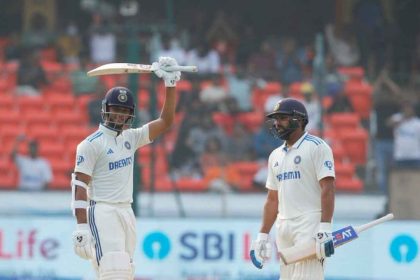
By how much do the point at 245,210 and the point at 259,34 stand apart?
6.35 m

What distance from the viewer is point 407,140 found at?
1534cm

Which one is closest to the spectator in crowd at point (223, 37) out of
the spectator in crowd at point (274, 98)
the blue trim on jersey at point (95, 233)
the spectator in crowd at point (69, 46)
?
the spectator in crowd at point (69, 46)

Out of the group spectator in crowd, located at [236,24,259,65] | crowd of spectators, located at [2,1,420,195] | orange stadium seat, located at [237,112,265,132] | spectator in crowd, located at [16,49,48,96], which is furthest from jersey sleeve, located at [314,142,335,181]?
spectator in crowd, located at [236,24,259,65]

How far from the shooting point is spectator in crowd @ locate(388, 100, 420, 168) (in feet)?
49.8

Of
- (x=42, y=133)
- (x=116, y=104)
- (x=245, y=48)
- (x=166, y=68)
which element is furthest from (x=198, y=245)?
(x=245, y=48)

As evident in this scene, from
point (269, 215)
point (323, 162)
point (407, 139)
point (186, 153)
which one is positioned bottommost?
point (269, 215)

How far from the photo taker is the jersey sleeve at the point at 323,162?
855 cm

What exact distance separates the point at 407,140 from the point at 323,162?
696cm

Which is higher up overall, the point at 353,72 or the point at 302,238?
the point at 353,72

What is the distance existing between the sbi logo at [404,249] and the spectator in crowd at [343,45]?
6231 mm

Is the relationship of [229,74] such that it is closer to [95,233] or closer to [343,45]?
[343,45]

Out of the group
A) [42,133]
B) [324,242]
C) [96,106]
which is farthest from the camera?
[42,133]

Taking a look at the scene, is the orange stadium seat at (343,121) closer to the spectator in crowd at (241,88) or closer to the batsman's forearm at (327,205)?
the spectator in crowd at (241,88)

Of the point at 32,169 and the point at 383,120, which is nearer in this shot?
the point at 32,169
